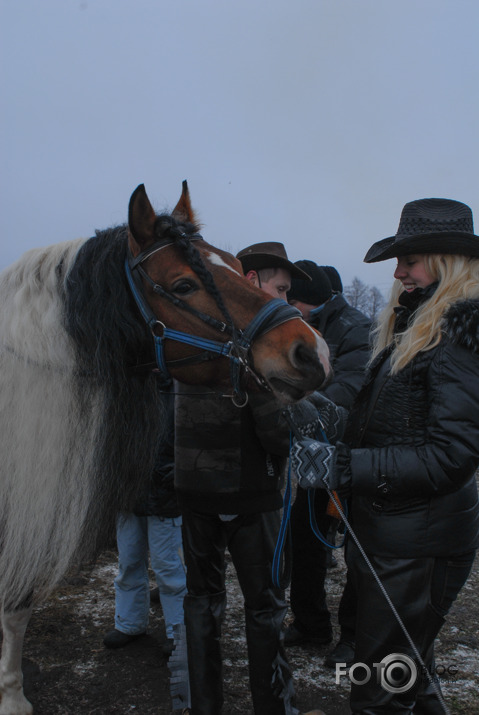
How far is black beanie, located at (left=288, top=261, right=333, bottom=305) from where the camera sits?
378 cm

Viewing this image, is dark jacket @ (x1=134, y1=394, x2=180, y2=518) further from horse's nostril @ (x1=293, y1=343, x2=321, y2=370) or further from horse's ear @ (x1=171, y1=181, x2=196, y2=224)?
horse's nostril @ (x1=293, y1=343, x2=321, y2=370)

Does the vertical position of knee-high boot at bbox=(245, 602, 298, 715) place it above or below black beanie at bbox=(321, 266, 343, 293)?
below

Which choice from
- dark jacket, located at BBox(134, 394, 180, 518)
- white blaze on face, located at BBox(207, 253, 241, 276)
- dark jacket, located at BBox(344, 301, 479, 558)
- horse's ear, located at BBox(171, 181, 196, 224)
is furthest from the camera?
dark jacket, located at BBox(134, 394, 180, 518)

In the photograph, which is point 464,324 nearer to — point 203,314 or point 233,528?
point 203,314

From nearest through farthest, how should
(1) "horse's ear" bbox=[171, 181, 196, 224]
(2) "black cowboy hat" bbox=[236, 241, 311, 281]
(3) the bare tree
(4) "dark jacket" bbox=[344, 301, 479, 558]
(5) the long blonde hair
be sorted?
1. (4) "dark jacket" bbox=[344, 301, 479, 558]
2. (5) the long blonde hair
3. (1) "horse's ear" bbox=[171, 181, 196, 224]
4. (2) "black cowboy hat" bbox=[236, 241, 311, 281]
5. (3) the bare tree

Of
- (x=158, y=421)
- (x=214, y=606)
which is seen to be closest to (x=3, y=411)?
(x=158, y=421)

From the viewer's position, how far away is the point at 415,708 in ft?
7.03

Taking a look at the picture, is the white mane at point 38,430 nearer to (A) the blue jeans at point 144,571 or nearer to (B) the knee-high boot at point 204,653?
(B) the knee-high boot at point 204,653

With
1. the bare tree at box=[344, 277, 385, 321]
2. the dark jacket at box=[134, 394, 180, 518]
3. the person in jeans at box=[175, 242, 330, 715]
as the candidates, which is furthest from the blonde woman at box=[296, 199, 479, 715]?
the bare tree at box=[344, 277, 385, 321]

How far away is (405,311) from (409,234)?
318 millimetres

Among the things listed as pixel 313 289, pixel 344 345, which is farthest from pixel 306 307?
pixel 344 345

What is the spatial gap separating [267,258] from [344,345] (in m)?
0.85

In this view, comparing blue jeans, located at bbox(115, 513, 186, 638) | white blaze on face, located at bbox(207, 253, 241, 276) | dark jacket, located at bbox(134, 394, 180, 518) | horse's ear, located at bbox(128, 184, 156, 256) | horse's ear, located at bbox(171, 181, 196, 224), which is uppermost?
horse's ear, located at bbox(171, 181, 196, 224)

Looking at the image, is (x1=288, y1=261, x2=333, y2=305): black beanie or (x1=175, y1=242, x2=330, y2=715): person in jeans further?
(x1=288, y1=261, x2=333, y2=305): black beanie
